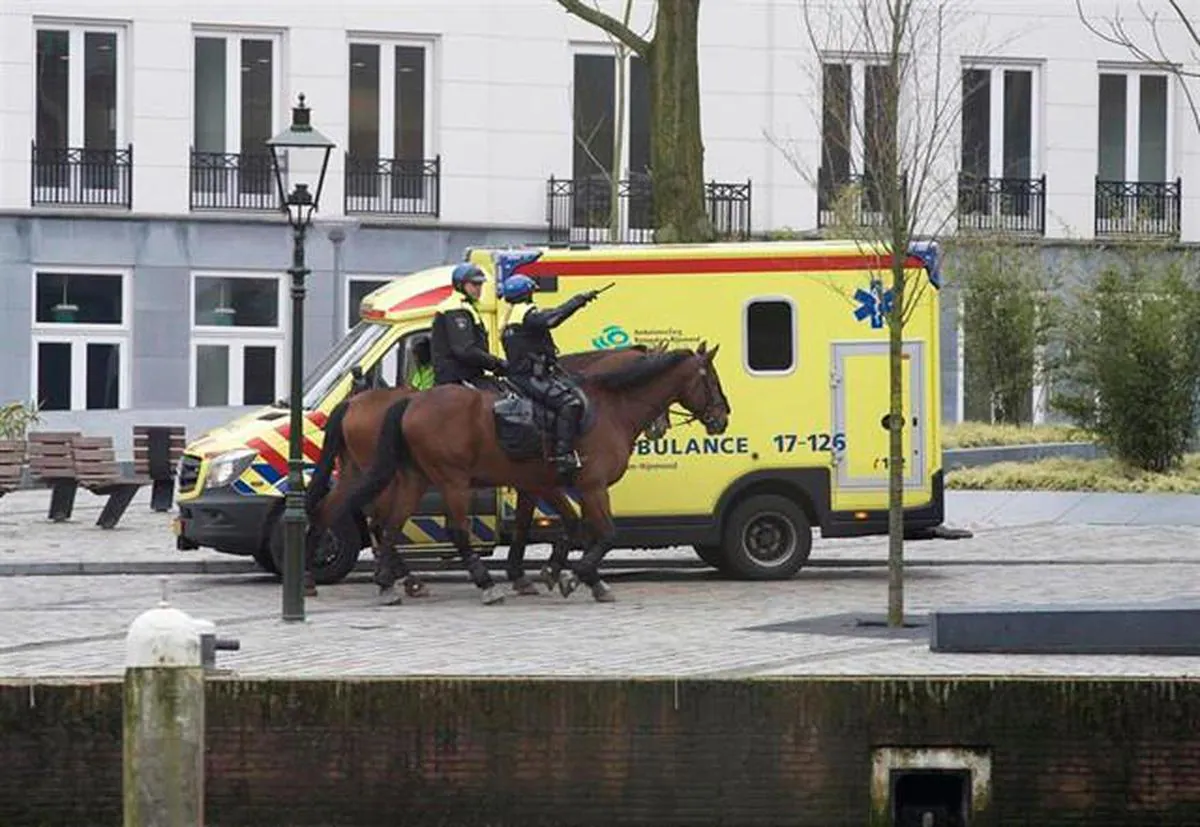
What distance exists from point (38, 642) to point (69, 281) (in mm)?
24278

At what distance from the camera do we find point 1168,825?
13234 millimetres

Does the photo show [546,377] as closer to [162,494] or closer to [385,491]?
[385,491]

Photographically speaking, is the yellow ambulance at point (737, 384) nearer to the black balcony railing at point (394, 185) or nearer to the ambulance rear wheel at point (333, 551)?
the ambulance rear wheel at point (333, 551)

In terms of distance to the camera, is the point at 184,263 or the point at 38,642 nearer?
the point at 38,642

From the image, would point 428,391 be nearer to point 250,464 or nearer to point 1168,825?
point 250,464

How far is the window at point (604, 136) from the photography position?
40.7 metres

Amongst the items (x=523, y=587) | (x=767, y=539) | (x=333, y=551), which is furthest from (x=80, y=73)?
(x=523, y=587)

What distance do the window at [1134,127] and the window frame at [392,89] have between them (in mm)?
10652

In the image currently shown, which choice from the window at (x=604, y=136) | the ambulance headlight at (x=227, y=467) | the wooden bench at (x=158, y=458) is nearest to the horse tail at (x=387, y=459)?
the ambulance headlight at (x=227, y=467)

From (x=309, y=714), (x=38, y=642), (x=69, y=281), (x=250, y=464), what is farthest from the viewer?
(x=69, y=281)

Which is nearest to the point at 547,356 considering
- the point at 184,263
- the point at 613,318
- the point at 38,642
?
the point at 613,318

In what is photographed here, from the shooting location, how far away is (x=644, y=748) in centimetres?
1322

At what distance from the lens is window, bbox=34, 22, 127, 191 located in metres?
39.3

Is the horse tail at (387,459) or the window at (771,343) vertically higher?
the window at (771,343)
